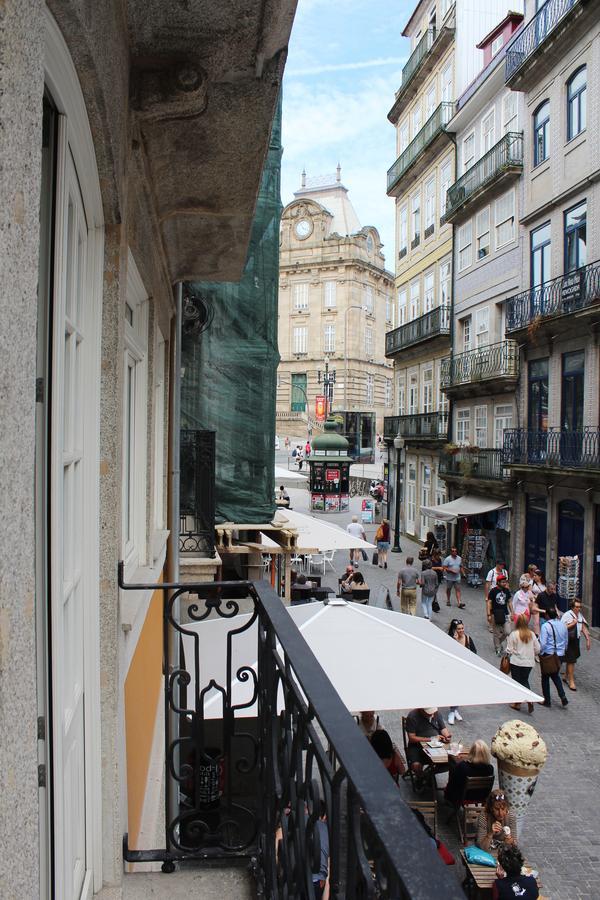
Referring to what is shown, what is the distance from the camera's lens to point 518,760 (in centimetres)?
695

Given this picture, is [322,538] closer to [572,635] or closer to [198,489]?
[572,635]

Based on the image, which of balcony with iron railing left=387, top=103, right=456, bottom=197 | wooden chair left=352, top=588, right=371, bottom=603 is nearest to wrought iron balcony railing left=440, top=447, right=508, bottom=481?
wooden chair left=352, top=588, right=371, bottom=603

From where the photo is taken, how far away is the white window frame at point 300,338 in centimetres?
7231

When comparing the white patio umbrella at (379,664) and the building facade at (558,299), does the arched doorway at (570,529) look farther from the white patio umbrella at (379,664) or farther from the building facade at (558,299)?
the white patio umbrella at (379,664)

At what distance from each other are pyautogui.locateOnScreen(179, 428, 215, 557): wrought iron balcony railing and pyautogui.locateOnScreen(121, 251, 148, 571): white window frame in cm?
365

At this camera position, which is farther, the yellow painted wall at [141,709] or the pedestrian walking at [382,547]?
the pedestrian walking at [382,547]

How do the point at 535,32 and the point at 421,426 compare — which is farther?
the point at 421,426

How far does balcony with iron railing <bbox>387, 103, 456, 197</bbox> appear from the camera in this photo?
1093 inches

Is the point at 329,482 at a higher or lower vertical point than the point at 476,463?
lower

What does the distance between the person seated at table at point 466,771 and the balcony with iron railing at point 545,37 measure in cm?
1688

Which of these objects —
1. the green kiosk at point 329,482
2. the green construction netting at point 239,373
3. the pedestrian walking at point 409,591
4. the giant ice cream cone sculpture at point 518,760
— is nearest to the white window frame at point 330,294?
the green kiosk at point 329,482

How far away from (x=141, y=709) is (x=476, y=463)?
20.5 m

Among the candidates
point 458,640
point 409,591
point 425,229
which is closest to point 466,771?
point 458,640

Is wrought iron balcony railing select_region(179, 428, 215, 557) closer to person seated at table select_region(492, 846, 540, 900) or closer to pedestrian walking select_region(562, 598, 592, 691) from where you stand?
person seated at table select_region(492, 846, 540, 900)
